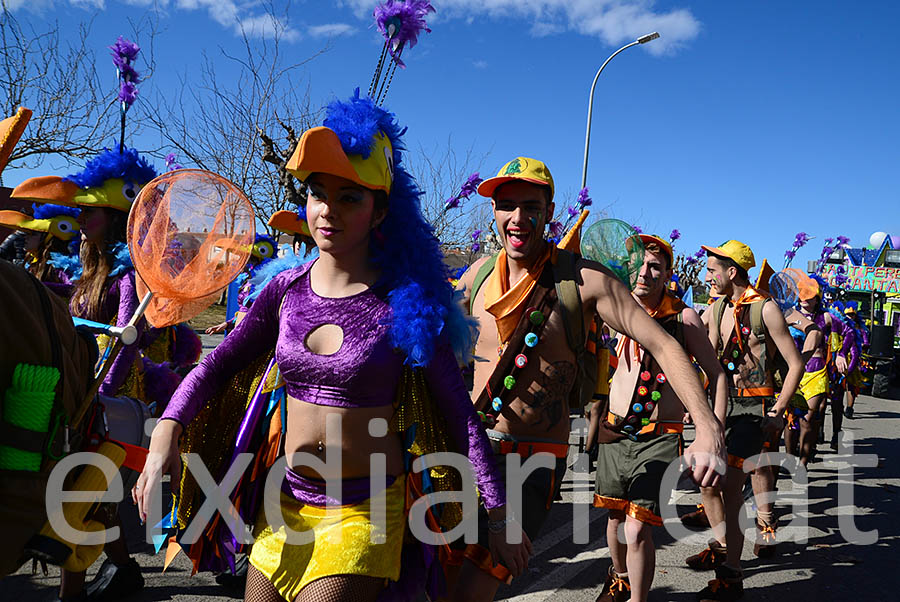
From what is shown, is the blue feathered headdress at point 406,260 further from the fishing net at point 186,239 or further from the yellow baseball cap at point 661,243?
the yellow baseball cap at point 661,243

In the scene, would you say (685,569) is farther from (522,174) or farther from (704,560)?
(522,174)

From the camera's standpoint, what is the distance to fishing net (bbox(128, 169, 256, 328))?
2.42 m

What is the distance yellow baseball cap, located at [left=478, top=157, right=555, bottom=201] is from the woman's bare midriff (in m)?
1.30

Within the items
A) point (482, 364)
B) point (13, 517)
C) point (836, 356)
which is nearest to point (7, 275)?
point (13, 517)

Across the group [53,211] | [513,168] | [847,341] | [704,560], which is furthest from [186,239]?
[847,341]

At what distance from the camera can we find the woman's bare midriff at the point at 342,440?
2172 mm

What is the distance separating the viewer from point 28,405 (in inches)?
64.5

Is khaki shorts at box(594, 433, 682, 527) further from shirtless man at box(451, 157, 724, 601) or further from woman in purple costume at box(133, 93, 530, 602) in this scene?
woman in purple costume at box(133, 93, 530, 602)

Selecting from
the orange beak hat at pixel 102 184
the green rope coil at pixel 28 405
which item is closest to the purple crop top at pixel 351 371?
the green rope coil at pixel 28 405

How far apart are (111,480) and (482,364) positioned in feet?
5.20

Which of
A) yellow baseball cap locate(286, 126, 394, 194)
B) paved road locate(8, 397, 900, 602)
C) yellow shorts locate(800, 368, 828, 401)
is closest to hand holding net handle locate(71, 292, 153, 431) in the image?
yellow baseball cap locate(286, 126, 394, 194)

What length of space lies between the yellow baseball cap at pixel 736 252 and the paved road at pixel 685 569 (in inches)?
90.8

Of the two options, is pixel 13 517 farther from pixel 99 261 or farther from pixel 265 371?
pixel 99 261

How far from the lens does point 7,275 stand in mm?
1685
